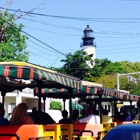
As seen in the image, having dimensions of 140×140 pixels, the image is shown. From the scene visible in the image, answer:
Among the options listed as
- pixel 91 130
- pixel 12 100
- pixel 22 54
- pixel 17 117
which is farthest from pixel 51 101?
pixel 17 117

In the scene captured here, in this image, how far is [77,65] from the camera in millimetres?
58969

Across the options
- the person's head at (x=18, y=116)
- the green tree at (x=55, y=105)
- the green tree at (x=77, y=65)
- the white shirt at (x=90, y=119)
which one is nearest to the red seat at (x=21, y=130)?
the person's head at (x=18, y=116)

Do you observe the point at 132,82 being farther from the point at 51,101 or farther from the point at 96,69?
the point at 51,101

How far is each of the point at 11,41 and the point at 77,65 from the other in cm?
2725

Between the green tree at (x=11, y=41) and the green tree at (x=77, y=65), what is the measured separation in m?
26.1

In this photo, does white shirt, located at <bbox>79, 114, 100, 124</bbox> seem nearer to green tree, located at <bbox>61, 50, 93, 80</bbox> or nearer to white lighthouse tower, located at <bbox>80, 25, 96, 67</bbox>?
green tree, located at <bbox>61, 50, 93, 80</bbox>

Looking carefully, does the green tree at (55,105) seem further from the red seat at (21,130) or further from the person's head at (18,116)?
the red seat at (21,130)

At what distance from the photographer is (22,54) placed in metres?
32.3

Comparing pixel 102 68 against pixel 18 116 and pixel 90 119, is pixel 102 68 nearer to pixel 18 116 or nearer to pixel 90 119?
pixel 90 119

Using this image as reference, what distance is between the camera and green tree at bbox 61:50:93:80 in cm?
5875

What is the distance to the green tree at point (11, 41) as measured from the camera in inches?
1238

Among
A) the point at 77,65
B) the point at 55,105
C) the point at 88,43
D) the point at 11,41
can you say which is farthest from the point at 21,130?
the point at 88,43

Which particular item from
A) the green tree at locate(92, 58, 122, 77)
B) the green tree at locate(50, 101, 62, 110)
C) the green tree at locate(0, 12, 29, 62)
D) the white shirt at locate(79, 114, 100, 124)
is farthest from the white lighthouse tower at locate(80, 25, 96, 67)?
the white shirt at locate(79, 114, 100, 124)

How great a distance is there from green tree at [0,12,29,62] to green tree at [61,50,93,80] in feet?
85.5
